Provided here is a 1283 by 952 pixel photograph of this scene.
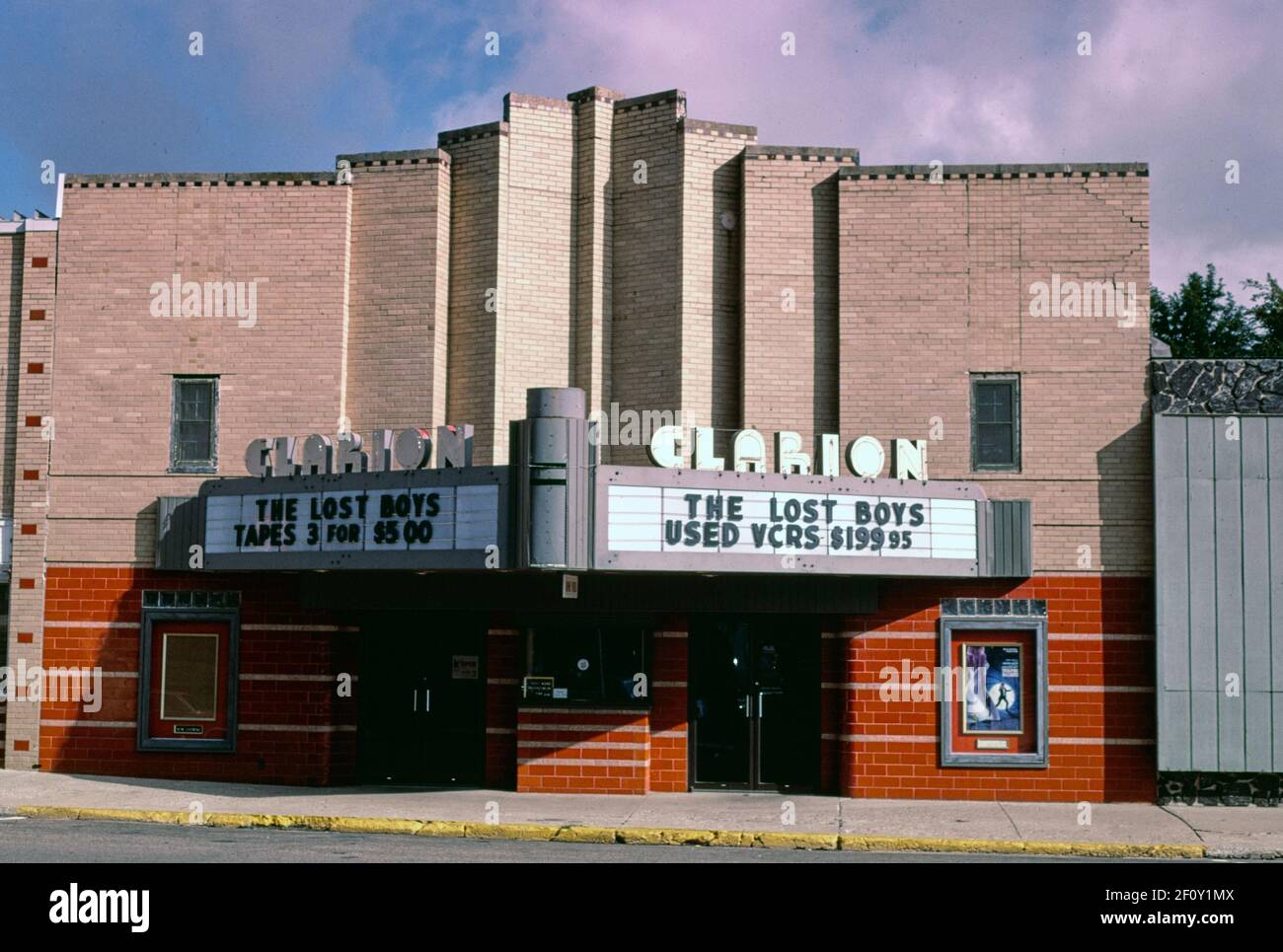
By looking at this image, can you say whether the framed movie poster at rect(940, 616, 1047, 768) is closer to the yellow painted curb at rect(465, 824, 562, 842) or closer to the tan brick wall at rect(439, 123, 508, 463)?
the yellow painted curb at rect(465, 824, 562, 842)

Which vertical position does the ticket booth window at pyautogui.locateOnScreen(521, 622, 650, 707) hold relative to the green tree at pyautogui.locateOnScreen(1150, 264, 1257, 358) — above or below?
below

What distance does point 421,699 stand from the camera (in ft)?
72.2

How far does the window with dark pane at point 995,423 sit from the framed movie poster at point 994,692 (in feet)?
7.58

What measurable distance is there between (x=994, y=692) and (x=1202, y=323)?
3195cm

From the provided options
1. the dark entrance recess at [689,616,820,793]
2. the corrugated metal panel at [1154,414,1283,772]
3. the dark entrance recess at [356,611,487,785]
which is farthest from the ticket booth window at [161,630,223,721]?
the corrugated metal panel at [1154,414,1283,772]

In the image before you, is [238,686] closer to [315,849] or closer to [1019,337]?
[315,849]

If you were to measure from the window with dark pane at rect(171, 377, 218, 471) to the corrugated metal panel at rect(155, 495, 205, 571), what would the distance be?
0.74 metres

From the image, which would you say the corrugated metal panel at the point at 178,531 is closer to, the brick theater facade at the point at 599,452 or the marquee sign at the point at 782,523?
the brick theater facade at the point at 599,452

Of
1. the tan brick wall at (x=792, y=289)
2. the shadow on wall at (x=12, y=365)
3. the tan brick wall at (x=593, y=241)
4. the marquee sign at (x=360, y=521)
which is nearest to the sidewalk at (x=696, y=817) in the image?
the marquee sign at (x=360, y=521)

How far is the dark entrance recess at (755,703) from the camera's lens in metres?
21.2

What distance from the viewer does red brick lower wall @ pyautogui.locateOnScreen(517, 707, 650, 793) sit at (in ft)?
68.3

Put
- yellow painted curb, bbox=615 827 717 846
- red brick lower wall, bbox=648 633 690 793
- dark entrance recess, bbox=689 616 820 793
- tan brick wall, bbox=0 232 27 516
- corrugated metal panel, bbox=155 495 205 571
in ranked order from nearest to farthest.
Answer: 1. yellow painted curb, bbox=615 827 717 846
2. red brick lower wall, bbox=648 633 690 793
3. dark entrance recess, bbox=689 616 820 793
4. corrugated metal panel, bbox=155 495 205 571
5. tan brick wall, bbox=0 232 27 516
